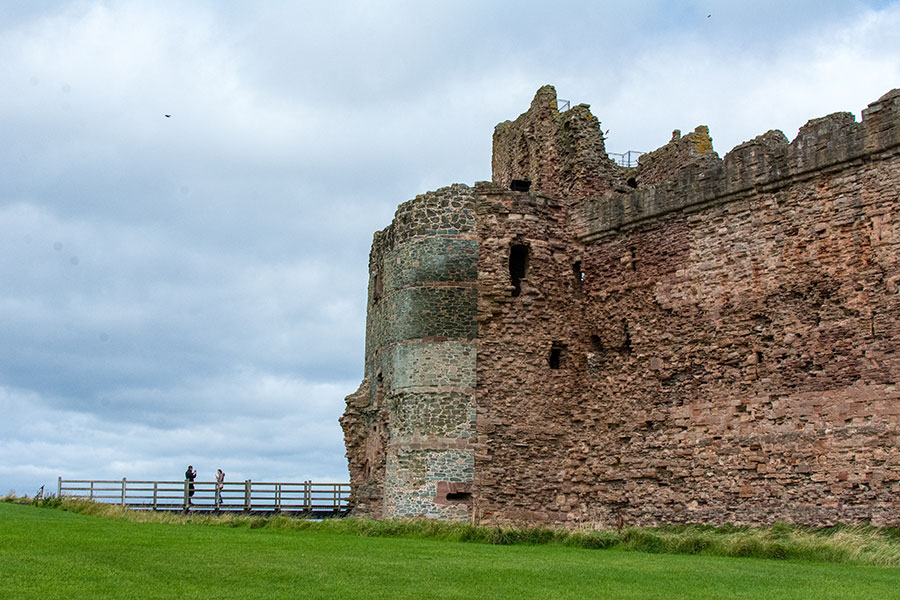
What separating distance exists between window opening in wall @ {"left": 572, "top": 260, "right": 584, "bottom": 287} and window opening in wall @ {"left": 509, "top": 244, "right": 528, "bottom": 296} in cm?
115

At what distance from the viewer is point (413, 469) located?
22.8 meters

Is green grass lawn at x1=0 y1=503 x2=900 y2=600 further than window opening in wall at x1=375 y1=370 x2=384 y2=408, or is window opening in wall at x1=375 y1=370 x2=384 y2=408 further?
window opening in wall at x1=375 y1=370 x2=384 y2=408

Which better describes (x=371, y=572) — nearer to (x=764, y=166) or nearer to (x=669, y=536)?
(x=669, y=536)

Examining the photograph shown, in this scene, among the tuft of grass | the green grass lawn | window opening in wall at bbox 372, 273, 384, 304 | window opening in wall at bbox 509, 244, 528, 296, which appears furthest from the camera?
window opening in wall at bbox 372, 273, 384, 304

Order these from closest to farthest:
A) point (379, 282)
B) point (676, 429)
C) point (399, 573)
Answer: point (399, 573), point (676, 429), point (379, 282)

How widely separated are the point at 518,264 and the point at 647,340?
11.6 feet

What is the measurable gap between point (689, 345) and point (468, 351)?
183 inches

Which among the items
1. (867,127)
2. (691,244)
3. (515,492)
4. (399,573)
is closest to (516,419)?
(515,492)

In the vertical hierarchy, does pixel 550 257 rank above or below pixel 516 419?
above

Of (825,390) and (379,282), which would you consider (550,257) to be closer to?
(379,282)

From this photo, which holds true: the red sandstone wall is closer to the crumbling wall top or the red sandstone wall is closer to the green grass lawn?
the crumbling wall top

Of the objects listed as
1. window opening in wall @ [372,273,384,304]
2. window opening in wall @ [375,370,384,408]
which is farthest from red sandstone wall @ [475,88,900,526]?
window opening in wall @ [372,273,384,304]

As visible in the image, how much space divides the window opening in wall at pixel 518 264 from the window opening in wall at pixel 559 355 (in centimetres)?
146

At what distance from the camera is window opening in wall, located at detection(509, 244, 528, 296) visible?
23906 millimetres
